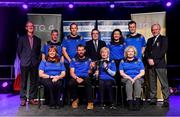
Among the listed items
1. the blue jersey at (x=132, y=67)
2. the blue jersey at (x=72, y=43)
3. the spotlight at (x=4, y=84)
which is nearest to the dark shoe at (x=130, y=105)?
the blue jersey at (x=132, y=67)

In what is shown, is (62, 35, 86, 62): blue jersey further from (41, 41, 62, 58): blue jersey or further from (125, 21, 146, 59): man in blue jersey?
Result: (125, 21, 146, 59): man in blue jersey

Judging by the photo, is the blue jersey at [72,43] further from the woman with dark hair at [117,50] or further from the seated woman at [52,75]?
the woman with dark hair at [117,50]

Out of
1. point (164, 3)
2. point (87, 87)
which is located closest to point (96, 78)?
point (87, 87)

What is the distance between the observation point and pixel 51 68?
6.87 m

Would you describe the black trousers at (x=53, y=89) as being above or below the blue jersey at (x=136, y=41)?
below

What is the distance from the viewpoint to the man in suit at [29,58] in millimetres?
7074

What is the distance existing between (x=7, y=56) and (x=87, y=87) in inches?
157

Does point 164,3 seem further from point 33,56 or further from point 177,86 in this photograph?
point 33,56

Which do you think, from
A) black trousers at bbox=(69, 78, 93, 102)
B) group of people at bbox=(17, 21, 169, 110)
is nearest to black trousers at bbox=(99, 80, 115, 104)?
group of people at bbox=(17, 21, 169, 110)

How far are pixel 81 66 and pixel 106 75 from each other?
478mm

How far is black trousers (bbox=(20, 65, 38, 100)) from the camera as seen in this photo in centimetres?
705

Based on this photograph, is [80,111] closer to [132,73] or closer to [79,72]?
[79,72]

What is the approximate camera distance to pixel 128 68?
678cm

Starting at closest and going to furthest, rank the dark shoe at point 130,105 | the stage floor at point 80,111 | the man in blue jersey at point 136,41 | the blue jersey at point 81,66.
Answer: the stage floor at point 80,111 < the dark shoe at point 130,105 < the blue jersey at point 81,66 < the man in blue jersey at point 136,41
